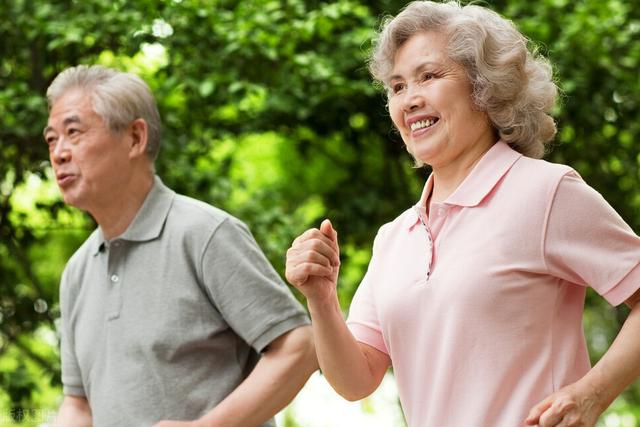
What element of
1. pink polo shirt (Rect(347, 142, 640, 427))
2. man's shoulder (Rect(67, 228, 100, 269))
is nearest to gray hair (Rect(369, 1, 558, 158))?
pink polo shirt (Rect(347, 142, 640, 427))

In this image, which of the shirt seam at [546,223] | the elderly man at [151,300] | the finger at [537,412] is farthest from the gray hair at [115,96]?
→ the finger at [537,412]

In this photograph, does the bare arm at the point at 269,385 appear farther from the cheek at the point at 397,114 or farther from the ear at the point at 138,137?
the cheek at the point at 397,114

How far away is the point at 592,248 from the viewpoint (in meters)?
1.96

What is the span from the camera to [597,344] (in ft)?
35.4

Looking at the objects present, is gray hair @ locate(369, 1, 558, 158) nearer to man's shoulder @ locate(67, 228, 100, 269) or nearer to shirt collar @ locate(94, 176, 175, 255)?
shirt collar @ locate(94, 176, 175, 255)

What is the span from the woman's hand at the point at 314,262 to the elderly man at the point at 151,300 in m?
0.67

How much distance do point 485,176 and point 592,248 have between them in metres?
0.26

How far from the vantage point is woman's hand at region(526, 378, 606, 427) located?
185 centimetres

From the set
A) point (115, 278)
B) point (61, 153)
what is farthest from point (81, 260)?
point (61, 153)

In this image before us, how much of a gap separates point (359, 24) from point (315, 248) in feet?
9.82

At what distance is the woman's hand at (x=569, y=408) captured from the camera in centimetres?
185

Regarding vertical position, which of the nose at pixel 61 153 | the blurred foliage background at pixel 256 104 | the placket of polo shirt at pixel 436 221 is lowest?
the blurred foliage background at pixel 256 104

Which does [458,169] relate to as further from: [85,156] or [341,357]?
[85,156]

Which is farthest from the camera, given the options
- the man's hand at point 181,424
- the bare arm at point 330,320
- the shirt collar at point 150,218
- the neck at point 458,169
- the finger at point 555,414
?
the shirt collar at point 150,218
